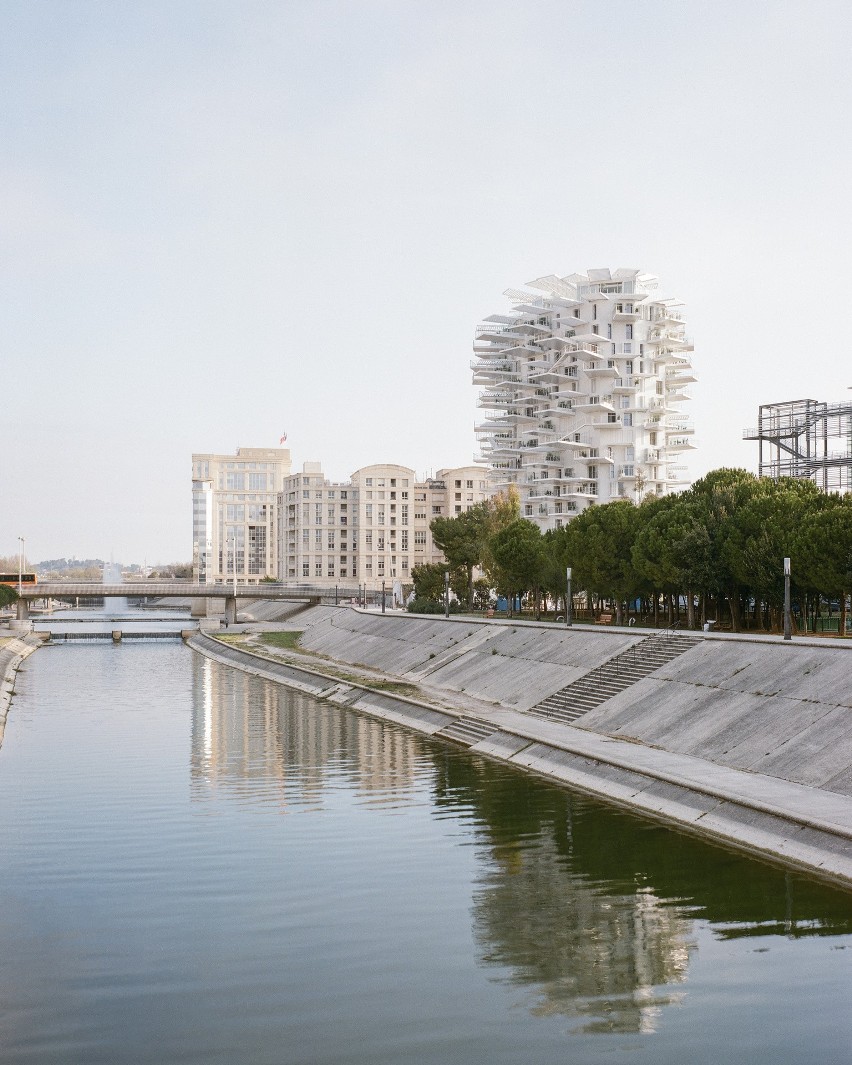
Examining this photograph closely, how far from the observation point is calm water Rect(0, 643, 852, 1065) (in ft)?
48.2

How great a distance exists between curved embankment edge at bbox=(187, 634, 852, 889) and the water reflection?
2.60 ft

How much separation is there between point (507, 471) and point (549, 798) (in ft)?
406

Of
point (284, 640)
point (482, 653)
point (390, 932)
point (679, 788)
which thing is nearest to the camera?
point (390, 932)

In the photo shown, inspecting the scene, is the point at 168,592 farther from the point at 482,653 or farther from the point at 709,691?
the point at 709,691

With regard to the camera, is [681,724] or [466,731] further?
[466,731]

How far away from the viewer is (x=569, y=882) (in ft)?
74.3

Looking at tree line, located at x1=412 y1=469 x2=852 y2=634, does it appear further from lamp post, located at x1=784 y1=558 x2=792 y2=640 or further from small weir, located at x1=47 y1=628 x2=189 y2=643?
small weir, located at x1=47 y1=628 x2=189 y2=643

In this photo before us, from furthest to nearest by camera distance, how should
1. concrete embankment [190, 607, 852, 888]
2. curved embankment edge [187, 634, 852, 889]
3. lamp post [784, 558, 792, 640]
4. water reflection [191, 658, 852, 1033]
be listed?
lamp post [784, 558, 792, 640], concrete embankment [190, 607, 852, 888], curved embankment edge [187, 634, 852, 889], water reflection [191, 658, 852, 1033]

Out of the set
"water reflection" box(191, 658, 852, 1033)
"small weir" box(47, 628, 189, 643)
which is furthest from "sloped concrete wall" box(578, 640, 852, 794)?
"small weir" box(47, 628, 189, 643)

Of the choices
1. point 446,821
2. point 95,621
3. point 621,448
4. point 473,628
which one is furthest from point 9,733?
point 95,621

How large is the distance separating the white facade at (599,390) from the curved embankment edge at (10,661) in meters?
66.0

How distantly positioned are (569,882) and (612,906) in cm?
191

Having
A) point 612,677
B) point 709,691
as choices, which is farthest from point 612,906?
point 612,677

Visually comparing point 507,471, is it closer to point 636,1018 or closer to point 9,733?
point 9,733
